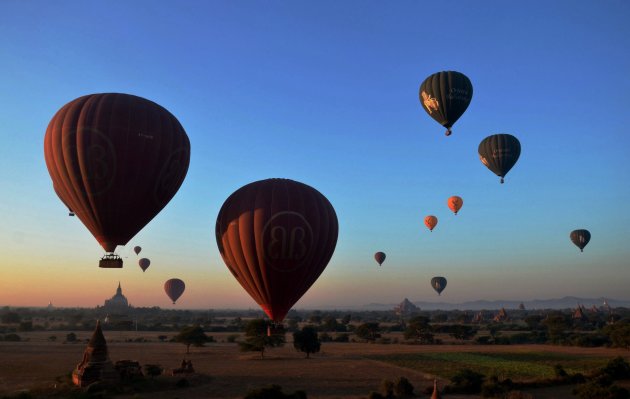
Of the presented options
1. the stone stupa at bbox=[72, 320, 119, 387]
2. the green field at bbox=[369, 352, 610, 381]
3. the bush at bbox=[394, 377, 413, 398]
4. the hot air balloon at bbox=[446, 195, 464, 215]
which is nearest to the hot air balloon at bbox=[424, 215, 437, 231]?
the hot air balloon at bbox=[446, 195, 464, 215]

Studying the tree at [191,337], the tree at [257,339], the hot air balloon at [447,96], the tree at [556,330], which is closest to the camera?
the hot air balloon at [447,96]

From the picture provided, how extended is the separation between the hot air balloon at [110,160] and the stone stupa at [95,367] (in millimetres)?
9673

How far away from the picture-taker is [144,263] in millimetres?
93750

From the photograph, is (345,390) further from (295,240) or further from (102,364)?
(102,364)

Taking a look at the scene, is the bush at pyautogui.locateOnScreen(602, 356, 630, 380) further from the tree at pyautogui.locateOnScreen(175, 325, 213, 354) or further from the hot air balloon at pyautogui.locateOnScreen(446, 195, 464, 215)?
the tree at pyautogui.locateOnScreen(175, 325, 213, 354)

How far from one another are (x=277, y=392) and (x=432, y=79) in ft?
97.0

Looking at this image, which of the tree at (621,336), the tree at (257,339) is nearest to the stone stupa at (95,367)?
the tree at (257,339)

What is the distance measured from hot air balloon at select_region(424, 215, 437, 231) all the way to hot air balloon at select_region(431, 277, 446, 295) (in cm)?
4507

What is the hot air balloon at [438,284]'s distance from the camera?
A: 11502cm

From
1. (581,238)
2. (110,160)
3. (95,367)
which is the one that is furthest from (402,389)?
(581,238)

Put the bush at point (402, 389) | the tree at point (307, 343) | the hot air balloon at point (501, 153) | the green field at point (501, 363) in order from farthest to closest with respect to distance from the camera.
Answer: the tree at point (307, 343), the hot air balloon at point (501, 153), the green field at point (501, 363), the bush at point (402, 389)

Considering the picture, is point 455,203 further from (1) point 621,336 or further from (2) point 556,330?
(2) point 556,330

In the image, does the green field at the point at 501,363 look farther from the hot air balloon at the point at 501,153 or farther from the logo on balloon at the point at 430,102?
the logo on balloon at the point at 430,102

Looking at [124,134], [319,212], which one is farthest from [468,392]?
[124,134]
